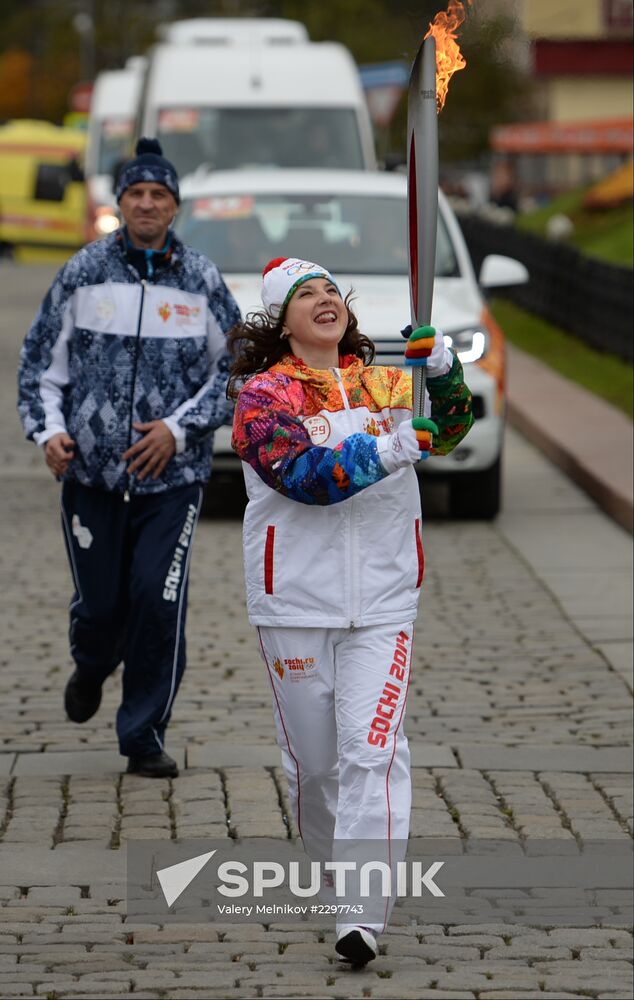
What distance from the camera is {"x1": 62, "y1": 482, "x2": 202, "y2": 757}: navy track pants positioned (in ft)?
20.9

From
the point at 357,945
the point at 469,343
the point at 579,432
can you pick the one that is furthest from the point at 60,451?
the point at 579,432

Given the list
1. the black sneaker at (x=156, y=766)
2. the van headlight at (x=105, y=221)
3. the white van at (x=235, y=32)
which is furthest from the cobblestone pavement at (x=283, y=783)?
the van headlight at (x=105, y=221)

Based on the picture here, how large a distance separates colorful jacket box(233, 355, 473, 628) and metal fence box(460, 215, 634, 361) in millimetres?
11526

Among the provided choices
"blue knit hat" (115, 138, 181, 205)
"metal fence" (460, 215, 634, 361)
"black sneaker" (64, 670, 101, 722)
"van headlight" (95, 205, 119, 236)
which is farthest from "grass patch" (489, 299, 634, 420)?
"blue knit hat" (115, 138, 181, 205)

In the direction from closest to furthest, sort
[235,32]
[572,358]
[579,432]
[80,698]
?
[80,698], [579,432], [572,358], [235,32]

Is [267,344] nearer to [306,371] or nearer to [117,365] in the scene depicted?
[306,371]

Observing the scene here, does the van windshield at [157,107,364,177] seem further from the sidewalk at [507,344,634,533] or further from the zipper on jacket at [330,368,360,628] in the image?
the zipper on jacket at [330,368,360,628]

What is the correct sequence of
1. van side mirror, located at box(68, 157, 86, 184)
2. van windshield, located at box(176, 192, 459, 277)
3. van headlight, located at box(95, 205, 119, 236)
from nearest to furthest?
van windshield, located at box(176, 192, 459, 277)
van headlight, located at box(95, 205, 119, 236)
van side mirror, located at box(68, 157, 86, 184)

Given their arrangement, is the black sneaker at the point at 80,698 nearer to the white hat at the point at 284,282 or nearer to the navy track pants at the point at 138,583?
the navy track pants at the point at 138,583

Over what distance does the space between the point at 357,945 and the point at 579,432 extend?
→ 10.1 meters

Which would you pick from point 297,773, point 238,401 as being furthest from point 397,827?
point 238,401

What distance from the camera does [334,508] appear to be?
4.75 meters

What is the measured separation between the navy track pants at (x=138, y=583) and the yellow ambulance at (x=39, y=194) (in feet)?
89.9

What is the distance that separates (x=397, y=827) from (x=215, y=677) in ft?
10.8
